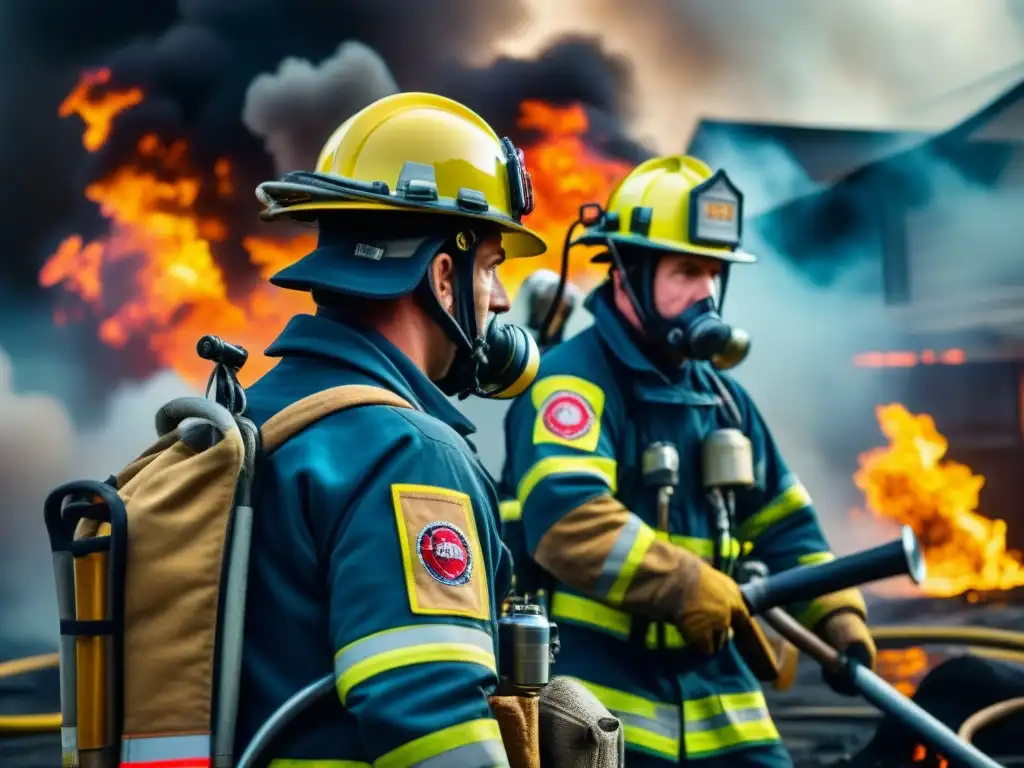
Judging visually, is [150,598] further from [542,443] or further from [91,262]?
[91,262]

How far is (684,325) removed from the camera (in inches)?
162

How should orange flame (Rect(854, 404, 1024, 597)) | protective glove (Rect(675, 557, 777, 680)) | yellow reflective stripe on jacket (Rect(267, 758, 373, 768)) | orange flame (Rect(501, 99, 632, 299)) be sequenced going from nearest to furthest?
yellow reflective stripe on jacket (Rect(267, 758, 373, 768))
protective glove (Rect(675, 557, 777, 680))
orange flame (Rect(501, 99, 632, 299))
orange flame (Rect(854, 404, 1024, 597))

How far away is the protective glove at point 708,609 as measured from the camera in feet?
11.9

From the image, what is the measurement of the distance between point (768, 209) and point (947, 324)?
1380 mm

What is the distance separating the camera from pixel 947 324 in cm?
909

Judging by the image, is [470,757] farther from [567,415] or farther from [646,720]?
[567,415]

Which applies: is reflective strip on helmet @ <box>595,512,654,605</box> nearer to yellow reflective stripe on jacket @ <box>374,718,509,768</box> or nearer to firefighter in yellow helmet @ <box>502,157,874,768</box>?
firefighter in yellow helmet @ <box>502,157,874,768</box>

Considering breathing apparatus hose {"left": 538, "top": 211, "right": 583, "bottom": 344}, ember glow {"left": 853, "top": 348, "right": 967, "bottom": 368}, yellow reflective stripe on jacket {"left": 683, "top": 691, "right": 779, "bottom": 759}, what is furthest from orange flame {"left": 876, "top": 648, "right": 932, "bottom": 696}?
yellow reflective stripe on jacket {"left": 683, "top": 691, "right": 779, "bottom": 759}

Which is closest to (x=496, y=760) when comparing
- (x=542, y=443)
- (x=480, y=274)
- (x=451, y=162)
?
(x=480, y=274)

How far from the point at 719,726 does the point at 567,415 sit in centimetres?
91

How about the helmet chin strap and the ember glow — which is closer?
the helmet chin strap

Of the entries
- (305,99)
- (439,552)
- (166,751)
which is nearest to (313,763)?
(166,751)

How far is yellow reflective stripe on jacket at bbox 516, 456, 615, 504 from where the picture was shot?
148 inches

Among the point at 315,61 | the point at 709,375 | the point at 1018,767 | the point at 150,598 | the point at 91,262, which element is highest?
the point at 315,61
